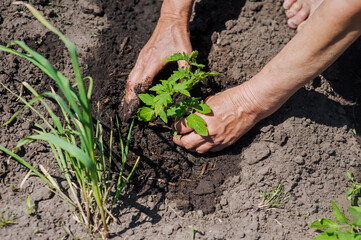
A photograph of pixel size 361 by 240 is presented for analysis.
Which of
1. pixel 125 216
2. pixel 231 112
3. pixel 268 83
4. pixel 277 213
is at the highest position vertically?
pixel 268 83

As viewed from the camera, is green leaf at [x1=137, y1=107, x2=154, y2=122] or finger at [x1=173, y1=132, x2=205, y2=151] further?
finger at [x1=173, y1=132, x2=205, y2=151]

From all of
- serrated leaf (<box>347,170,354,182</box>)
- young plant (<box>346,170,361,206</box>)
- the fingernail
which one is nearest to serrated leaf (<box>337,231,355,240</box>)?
young plant (<box>346,170,361,206</box>)

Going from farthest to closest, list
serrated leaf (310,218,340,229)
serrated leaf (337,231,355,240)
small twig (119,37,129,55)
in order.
→ small twig (119,37,129,55) → serrated leaf (310,218,340,229) → serrated leaf (337,231,355,240)

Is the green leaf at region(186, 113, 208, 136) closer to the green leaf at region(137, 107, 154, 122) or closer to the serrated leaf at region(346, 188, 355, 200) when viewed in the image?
the green leaf at region(137, 107, 154, 122)

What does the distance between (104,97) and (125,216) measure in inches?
30.1

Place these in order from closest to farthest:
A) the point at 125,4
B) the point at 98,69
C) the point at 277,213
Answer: the point at 277,213, the point at 98,69, the point at 125,4

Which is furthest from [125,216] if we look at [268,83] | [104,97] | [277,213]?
[268,83]

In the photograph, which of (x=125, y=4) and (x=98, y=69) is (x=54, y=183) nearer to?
(x=98, y=69)

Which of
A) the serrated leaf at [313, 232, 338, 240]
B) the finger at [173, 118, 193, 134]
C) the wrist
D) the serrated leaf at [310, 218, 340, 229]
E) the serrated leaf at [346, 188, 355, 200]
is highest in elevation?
the wrist

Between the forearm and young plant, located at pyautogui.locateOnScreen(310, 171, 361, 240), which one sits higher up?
the forearm

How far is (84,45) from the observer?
2.37 metres

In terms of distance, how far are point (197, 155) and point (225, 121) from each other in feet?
1.00

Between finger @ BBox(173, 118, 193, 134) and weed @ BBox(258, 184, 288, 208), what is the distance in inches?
24.2

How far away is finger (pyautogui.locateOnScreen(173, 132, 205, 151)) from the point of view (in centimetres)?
211
